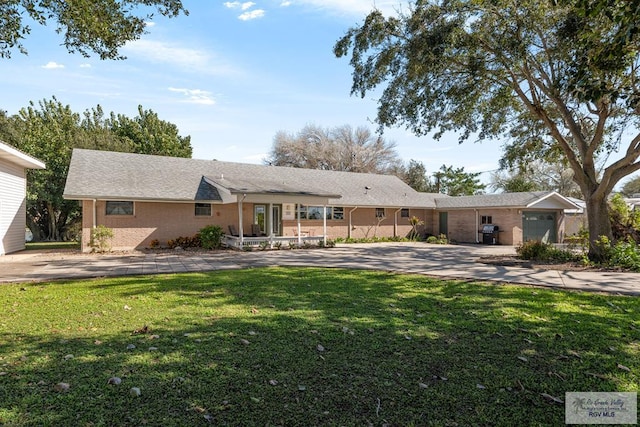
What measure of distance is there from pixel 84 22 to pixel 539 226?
25.7 m

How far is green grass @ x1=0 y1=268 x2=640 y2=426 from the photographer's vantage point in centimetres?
301

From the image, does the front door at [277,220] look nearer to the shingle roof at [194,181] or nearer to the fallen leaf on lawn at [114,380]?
the shingle roof at [194,181]

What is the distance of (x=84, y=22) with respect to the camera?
818 centimetres

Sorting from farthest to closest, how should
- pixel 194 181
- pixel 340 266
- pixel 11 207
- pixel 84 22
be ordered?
pixel 194 181, pixel 11 207, pixel 340 266, pixel 84 22

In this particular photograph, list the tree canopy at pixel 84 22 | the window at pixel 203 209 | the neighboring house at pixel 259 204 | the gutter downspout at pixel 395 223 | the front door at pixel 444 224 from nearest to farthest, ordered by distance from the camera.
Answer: the tree canopy at pixel 84 22 → the neighboring house at pixel 259 204 → the window at pixel 203 209 → the gutter downspout at pixel 395 223 → the front door at pixel 444 224

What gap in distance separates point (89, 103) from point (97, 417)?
3798cm

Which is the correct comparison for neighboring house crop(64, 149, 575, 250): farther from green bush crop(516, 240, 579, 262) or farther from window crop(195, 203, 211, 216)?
green bush crop(516, 240, 579, 262)

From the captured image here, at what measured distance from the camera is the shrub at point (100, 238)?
1675cm

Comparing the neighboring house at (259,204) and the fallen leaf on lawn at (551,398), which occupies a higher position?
the neighboring house at (259,204)

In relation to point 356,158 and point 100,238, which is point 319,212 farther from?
point 356,158

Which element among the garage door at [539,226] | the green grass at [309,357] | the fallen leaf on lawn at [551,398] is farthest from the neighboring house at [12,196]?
the garage door at [539,226]

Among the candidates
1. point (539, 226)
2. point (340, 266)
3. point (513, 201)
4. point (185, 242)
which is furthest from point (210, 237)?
point (539, 226)

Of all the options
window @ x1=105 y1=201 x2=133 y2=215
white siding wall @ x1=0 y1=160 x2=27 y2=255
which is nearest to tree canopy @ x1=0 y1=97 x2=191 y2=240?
white siding wall @ x1=0 y1=160 x2=27 y2=255

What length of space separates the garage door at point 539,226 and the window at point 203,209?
19.0 m
